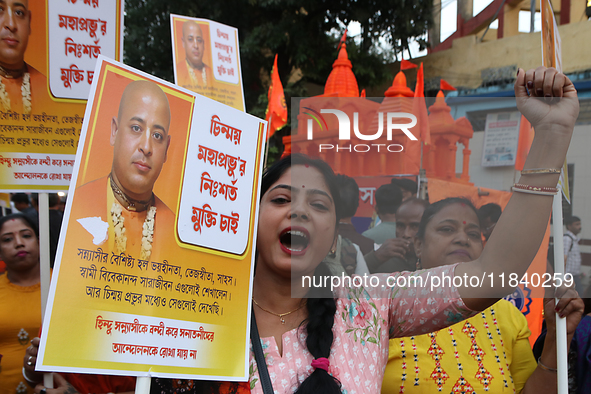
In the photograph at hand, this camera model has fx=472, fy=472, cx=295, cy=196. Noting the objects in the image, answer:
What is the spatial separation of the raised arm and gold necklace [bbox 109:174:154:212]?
85 cm

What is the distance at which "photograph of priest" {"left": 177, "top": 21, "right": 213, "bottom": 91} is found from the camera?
10.7 ft

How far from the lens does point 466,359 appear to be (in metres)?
1.71

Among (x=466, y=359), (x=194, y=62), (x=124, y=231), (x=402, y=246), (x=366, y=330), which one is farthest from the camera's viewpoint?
(x=194, y=62)

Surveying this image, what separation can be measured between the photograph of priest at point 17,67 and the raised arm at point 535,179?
5.00 ft

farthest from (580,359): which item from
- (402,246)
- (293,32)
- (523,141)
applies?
(293,32)

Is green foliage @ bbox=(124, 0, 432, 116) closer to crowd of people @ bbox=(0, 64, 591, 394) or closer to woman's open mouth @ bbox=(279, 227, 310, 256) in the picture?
crowd of people @ bbox=(0, 64, 591, 394)

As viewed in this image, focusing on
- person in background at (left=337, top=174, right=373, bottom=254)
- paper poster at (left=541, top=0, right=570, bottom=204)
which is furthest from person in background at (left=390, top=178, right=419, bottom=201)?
paper poster at (left=541, top=0, right=570, bottom=204)

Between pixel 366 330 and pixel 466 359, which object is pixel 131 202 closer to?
pixel 366 330

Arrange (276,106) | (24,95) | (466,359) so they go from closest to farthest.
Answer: (24,95)
(466,359)
(276,106)

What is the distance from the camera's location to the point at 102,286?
3.35 ft

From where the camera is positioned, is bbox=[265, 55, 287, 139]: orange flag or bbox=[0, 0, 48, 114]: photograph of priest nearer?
bbox=[0, 0, 48, 114]: photograph of priest

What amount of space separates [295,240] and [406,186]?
4.16 feet

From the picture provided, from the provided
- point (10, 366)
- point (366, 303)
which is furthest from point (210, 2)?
point (366, 303)

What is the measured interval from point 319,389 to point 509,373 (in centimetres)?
91
